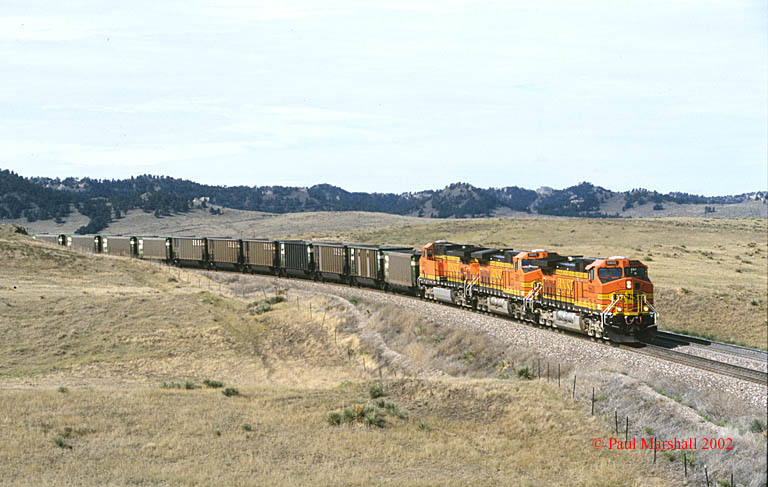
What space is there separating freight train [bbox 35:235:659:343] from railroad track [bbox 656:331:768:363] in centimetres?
180

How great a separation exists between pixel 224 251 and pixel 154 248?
11213 mm

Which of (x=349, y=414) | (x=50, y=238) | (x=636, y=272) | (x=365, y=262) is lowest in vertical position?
(x=349, y=414)

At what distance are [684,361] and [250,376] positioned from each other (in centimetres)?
2232

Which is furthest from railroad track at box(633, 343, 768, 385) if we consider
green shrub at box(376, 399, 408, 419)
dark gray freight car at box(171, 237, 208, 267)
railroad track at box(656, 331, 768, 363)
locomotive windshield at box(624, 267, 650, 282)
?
dark gray freight car at box(171, 237, 208, 267)

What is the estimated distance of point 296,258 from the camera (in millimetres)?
65625

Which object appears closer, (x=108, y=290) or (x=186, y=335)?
(x=186, y=335)

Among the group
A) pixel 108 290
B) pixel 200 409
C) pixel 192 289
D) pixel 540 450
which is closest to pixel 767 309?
pixel 540 450

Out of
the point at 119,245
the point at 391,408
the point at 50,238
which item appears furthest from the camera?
the point at 50,238

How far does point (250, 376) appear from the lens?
1572 inches

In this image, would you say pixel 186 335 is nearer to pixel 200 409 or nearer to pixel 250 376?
pixel 250 376

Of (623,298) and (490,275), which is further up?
(490,275)

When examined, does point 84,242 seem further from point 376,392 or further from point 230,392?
point 376,392

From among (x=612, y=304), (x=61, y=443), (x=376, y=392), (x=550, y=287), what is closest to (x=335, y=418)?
(x=376, y=392)

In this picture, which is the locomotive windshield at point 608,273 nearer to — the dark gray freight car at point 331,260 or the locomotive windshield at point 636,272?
the locomotive windshield at point 636,272
